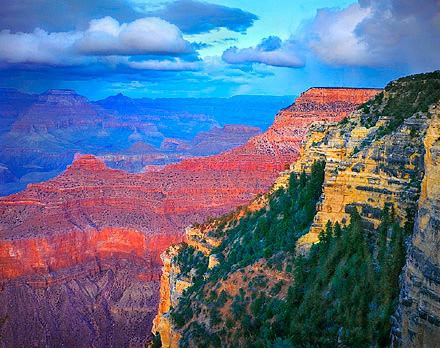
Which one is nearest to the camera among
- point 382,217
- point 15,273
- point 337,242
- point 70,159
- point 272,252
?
point 382,217

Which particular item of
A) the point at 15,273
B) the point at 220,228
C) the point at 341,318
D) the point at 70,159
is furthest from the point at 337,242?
the point at 70,159

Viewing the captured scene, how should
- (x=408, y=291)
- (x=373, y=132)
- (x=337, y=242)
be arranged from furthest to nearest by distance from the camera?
(x=373, y=132) → (x=337, y=242) → (x=408, y=291)

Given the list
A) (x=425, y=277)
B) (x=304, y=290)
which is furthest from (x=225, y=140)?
(x=425, y=277)

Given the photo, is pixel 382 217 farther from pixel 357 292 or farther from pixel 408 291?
pixel 408 291

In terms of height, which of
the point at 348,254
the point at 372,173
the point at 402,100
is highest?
the point at 402,100

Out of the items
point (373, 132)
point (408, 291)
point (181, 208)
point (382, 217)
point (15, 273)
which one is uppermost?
point (373, 132)

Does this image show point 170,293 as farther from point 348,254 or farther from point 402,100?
point 402,100

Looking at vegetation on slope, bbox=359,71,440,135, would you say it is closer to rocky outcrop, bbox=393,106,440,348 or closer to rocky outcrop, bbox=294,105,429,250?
rocky outcrop, bbox=294,105,429,250
